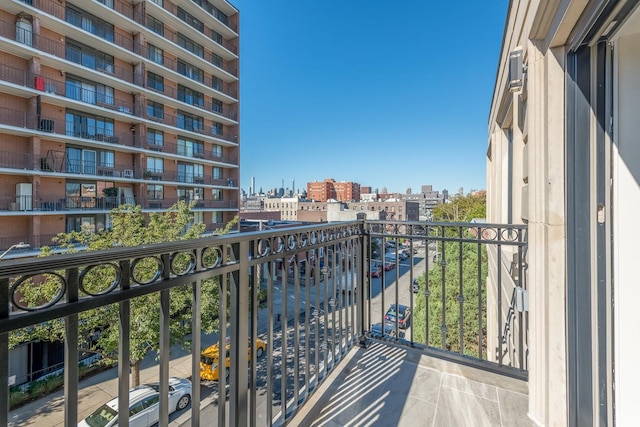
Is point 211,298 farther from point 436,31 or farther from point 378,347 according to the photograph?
point 436,31

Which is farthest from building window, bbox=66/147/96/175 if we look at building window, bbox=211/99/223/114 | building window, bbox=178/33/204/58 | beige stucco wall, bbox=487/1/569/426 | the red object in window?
beige stucco wall, bbox=487/1/569/426

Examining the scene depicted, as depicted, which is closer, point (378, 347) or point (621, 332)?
point (621, 332)

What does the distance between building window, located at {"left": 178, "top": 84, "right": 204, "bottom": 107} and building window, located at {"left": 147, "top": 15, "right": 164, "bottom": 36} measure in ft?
8.40

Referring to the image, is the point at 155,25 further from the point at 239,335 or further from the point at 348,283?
the point at 239,335

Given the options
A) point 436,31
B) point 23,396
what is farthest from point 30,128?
point 436,31

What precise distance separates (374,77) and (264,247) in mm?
13325

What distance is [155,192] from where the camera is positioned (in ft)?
47.6

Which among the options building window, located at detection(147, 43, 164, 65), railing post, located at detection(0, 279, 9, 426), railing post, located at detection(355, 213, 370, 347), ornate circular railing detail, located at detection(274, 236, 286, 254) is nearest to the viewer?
railing post, located at detection(0, 279, 9, 426)

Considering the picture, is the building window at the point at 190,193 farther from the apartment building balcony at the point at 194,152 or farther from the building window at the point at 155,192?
the apartment building balcony at the point at 194,152

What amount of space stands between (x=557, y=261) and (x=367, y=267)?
4.66 ft

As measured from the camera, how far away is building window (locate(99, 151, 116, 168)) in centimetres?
1244

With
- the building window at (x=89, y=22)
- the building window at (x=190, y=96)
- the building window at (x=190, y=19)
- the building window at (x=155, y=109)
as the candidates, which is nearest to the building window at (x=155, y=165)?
the building window at (x=155, y=109)

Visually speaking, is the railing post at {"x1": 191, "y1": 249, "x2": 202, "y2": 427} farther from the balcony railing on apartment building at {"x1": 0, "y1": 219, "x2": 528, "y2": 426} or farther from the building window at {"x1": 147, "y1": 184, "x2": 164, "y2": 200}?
the building window at {"x1": 147, "y1": 184, "x2": 164, "y2": 200}

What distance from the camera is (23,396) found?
19.5ft
